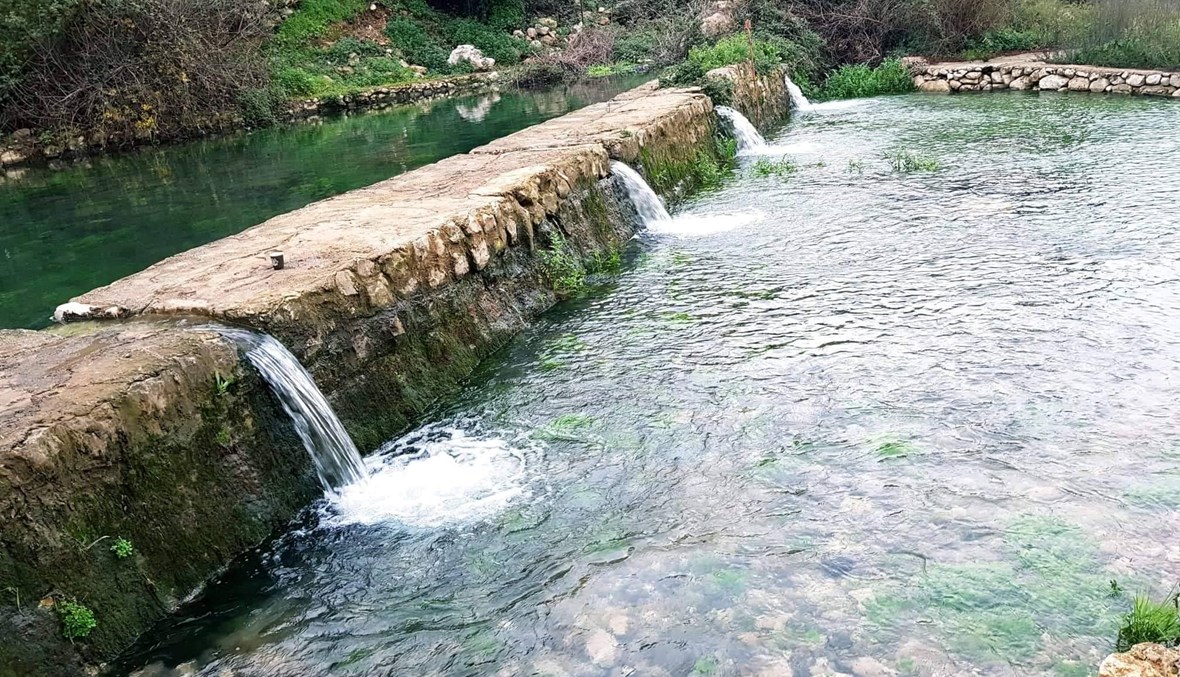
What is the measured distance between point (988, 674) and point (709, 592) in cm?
104

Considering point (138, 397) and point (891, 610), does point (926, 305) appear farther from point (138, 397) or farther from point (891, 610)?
point (138, 397)

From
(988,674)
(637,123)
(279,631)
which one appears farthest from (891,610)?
(637,123)

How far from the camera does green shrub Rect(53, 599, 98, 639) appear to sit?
3.30 meters

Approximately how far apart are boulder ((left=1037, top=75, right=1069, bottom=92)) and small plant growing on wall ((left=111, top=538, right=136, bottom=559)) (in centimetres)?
1822

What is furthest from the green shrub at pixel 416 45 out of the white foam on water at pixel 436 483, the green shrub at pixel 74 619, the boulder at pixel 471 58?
the green shrub at pixel 74 619

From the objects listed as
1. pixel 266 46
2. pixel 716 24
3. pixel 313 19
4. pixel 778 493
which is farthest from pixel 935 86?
pixel 313 19

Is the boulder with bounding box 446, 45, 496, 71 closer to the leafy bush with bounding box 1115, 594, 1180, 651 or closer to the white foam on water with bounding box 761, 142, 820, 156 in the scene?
the white foam on water with bounding box 761, 142, 820, 156

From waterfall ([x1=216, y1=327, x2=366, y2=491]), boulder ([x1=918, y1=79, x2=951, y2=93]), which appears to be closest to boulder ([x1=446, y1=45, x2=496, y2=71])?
boulder ([x1=918, y1=79, x2=951, y2=93])

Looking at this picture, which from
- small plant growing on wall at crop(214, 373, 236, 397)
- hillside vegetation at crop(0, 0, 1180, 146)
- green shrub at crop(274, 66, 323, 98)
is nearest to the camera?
small plant growing on wall at crop(214, 373, 236, 397)

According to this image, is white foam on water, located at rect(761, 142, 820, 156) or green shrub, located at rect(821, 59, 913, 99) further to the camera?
green shrub, located at rect(821, 59, 913, 99)

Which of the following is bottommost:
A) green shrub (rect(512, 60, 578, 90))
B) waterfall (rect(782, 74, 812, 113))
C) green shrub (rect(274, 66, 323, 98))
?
waterfall (rect(782, 74, 812, 113))

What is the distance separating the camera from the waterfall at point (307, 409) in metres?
4.47

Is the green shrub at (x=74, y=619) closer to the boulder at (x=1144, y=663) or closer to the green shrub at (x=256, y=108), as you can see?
the boulder at (x=1144, y=663)

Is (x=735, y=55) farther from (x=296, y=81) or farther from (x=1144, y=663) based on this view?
(x=1144, y=663)
